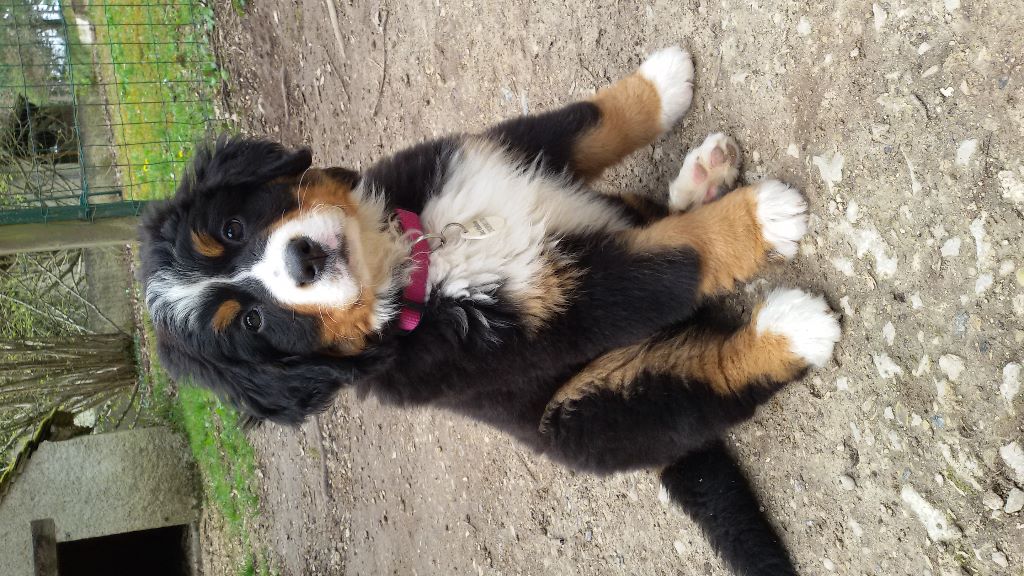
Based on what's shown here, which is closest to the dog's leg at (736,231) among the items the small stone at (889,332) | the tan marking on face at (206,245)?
the small stone at (889,332)

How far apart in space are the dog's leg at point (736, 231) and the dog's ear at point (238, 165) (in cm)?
135

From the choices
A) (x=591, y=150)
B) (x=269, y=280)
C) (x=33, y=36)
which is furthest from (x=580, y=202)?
(x=33, y=36)

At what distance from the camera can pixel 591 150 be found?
121 inches

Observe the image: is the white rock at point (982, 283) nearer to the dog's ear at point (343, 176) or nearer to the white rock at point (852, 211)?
the white rock at point (852, 211)

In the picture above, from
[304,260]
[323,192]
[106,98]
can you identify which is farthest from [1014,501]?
[106,98]

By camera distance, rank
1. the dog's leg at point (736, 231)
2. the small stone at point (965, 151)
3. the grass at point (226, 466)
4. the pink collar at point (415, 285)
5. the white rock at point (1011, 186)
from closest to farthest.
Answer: the white rock at point (1011, 186)
the small stone at point (965, 151)
the dog's leg at point (736, 231)
the pink collar at point (415, 285)
the grass at point (226, 466)

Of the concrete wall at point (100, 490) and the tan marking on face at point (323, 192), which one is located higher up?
the tan marking on face at point (323, 192)

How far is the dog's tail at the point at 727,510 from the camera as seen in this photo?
2680 mm

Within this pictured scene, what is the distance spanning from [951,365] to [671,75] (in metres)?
1.59

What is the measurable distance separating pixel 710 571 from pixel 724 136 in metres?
1.82

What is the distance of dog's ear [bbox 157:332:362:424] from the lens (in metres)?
2.59

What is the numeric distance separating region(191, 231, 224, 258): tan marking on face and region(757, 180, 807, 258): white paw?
6.42ft

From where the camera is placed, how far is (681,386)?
271cm

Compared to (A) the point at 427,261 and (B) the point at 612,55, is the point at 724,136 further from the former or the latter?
(A) the point at 427,261
